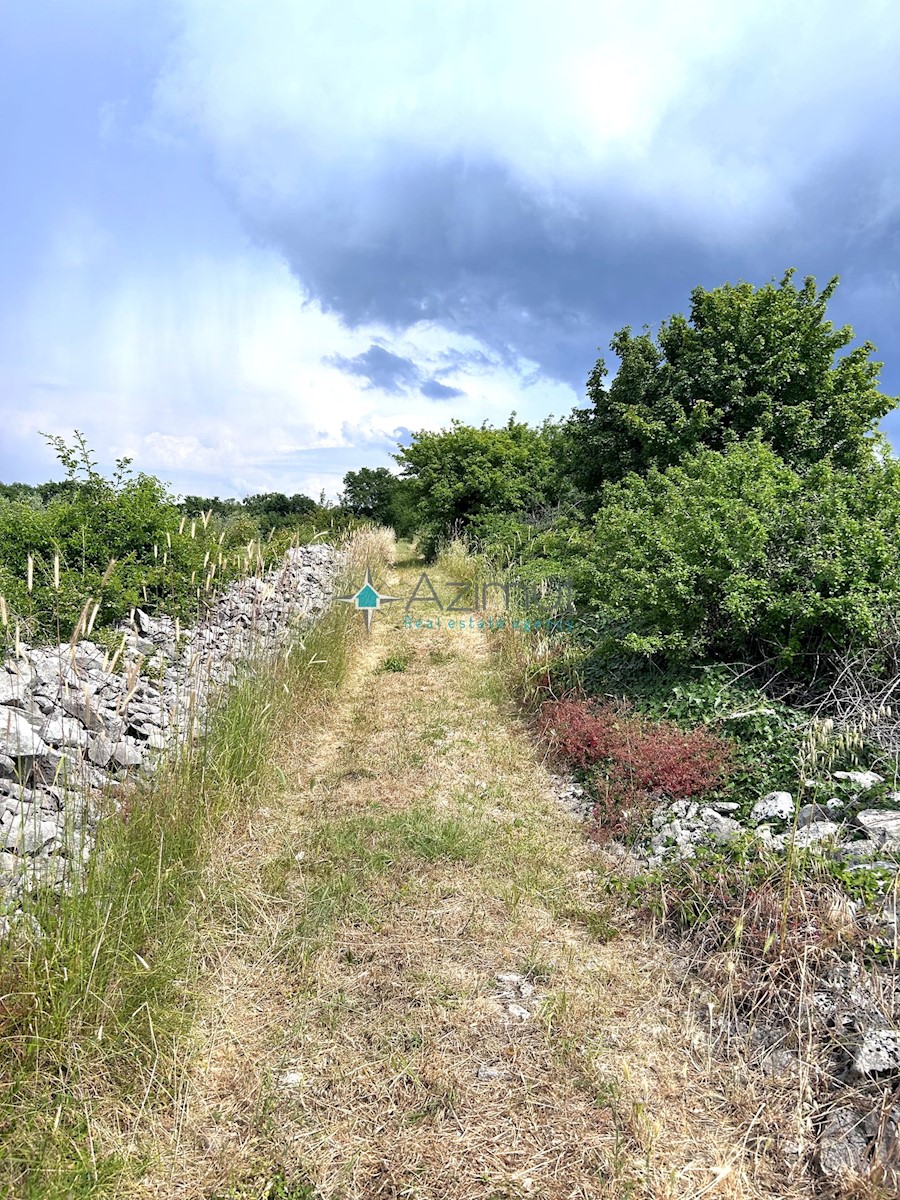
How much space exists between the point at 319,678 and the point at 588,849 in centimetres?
323

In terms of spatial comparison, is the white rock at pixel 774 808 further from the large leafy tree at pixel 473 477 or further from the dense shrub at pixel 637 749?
the large leafy tree at pixel 473 477

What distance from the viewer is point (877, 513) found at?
470 cm

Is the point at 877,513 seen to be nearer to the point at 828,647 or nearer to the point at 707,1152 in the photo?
the point at 828,647

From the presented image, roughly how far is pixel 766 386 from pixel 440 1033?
1079 cm

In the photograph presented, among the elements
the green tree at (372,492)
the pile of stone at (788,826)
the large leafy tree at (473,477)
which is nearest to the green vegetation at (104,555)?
the pile of stone at (788,826)

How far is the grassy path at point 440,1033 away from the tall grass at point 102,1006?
149 millimetres

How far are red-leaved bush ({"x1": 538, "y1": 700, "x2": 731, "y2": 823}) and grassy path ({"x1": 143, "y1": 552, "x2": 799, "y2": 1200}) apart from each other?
1.75ft

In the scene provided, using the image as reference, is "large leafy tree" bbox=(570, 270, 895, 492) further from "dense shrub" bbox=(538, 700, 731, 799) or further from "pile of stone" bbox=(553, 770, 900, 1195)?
"pile of stone" bbox=(553, 770, 900, 1195)

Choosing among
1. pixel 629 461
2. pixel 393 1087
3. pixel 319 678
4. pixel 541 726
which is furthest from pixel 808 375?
pixel 393 1087

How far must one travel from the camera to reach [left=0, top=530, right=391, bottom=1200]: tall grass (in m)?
1.82

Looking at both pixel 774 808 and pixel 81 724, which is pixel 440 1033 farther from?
pixel 81 724

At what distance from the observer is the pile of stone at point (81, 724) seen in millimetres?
2393

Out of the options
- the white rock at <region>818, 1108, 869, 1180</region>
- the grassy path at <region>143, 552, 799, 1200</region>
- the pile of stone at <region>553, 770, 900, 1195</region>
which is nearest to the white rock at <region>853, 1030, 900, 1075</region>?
the pile of stone at <region>553, 770, 900, 1195</region>

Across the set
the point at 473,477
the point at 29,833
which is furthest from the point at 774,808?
the point at 473,477
